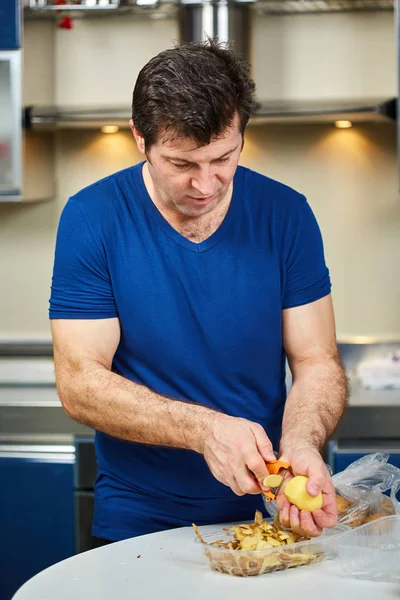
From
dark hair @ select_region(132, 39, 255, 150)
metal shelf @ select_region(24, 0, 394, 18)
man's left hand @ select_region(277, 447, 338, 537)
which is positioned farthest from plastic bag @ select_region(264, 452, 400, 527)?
metal shelf @ select_region(24, 0, 394, 18)

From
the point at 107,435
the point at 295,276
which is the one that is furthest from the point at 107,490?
the point at 295,276

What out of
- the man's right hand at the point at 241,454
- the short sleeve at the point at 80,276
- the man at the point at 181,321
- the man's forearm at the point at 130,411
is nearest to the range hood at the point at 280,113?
the man at the point at 181,321

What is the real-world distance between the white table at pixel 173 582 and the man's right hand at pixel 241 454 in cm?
13

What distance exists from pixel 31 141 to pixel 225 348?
5.41ft

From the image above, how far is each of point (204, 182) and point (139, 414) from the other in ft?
1.28

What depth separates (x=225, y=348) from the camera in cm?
167

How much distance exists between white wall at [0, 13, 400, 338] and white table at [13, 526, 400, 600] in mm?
1963

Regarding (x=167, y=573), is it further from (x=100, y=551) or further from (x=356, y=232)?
(x=356, y=232)

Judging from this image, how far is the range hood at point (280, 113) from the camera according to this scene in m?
2.86

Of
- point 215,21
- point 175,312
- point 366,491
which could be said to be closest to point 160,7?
point 215,21

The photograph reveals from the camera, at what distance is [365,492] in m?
1.53

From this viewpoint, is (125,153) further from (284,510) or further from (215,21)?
(284,510)

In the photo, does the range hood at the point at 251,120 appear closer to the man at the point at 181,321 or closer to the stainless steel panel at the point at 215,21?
the stainless steel panel at the point at 215,21

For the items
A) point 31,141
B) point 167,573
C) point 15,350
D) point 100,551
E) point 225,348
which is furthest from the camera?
point 15,350
